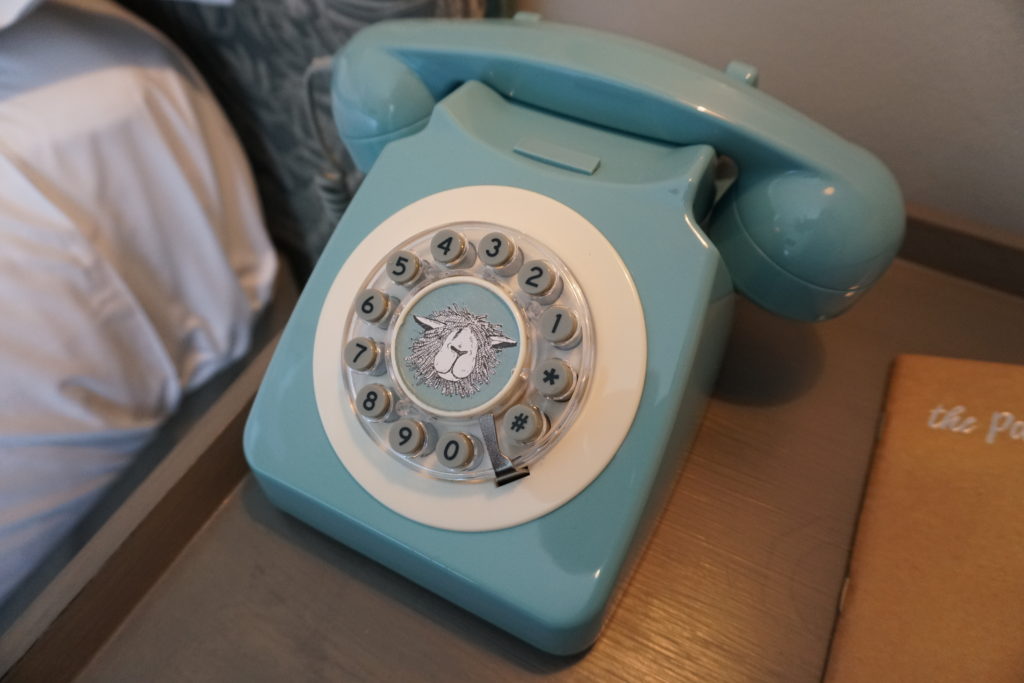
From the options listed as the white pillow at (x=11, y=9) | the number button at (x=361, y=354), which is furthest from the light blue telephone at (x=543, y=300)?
the white pillow at (x=11, y=9)

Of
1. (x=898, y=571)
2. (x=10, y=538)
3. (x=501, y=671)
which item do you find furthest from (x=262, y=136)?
(x=898, y=571)

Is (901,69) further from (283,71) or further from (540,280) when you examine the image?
(283,71)

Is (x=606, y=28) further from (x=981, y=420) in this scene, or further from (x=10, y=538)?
(x=10, y=538)

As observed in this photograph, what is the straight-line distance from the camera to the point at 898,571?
470 millimetres

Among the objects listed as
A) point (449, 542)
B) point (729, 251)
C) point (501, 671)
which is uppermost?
point (729, 251)

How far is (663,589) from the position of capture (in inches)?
20.1

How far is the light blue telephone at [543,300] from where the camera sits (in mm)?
434

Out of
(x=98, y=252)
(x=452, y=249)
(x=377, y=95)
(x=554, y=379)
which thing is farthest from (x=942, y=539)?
(x=98, y=252)

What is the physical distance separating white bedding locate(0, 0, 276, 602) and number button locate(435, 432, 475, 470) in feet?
1.07

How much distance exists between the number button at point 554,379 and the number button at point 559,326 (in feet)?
0.05

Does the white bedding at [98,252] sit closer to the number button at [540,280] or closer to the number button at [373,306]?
the number button at [373,306]

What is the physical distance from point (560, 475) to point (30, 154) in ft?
1.64

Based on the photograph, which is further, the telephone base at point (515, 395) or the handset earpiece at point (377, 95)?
the handset earpiece at point (377, 95)

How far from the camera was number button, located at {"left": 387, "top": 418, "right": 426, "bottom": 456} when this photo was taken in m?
0.46
